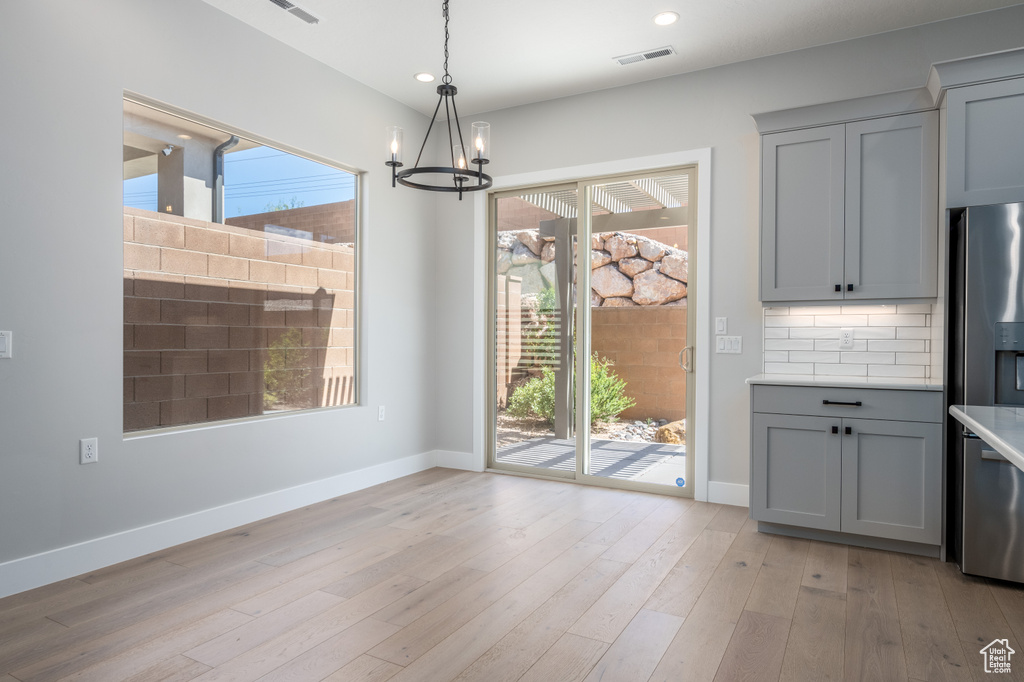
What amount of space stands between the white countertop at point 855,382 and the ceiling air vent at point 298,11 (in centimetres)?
316

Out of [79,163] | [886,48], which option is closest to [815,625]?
[886,48]

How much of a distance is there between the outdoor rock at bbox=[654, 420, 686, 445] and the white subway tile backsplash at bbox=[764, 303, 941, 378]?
714 mm

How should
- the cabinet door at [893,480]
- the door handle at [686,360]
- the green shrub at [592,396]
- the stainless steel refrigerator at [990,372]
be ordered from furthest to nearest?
the green shrub at [592,396]
the door handle at [686,360]
the cabinet door at [893,480]
the stainless steel refrigerator at [990,372]

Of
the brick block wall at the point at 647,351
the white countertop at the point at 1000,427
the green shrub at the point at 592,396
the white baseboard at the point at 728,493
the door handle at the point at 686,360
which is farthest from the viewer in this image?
the green shrub at the point at 592,396

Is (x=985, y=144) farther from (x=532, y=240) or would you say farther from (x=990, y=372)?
(x=532, y=240)

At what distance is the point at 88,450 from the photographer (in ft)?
9.15

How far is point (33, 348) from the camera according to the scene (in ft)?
8.56

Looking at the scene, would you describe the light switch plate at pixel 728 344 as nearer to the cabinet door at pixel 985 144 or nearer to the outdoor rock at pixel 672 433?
the outdoor rock at pixel 672 433

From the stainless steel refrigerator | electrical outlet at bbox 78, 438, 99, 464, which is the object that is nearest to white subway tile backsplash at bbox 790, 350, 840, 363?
the stainless steel refrigerator

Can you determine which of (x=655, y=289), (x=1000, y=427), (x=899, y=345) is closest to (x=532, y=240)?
(x=655, y=289)

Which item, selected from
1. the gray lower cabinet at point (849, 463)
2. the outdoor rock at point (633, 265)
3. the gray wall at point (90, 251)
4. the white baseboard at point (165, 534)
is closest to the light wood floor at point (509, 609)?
the white baseboard at point (165, 534)

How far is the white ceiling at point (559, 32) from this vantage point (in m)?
3.23

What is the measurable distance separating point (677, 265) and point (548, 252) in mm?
1002

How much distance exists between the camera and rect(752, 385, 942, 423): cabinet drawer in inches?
118
